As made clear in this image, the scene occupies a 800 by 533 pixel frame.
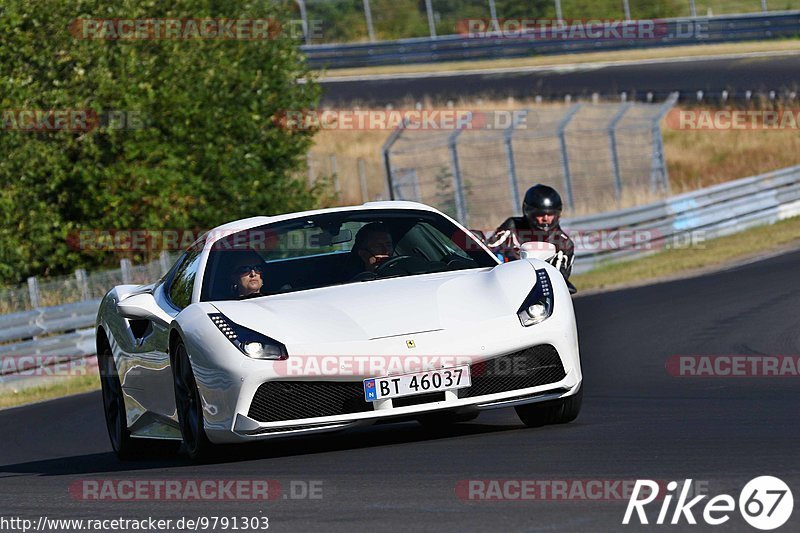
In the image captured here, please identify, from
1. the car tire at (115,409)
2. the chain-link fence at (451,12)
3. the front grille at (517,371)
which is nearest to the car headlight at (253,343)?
the front grille at (517,371)

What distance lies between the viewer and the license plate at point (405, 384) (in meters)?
7.66

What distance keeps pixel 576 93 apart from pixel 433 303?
3497 centimetres

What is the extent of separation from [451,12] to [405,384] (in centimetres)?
4405

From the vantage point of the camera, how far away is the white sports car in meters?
7.67

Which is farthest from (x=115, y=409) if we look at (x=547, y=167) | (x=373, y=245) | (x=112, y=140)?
(x=547, y=167)

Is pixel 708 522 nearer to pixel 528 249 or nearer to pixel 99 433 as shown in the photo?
pixel 528 249

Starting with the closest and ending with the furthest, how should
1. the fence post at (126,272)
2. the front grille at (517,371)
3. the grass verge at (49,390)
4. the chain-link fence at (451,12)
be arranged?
the front grille at (517,371), the grass verge at (49,390), the fence post at (126,272), the chain-link fence at (451,12)

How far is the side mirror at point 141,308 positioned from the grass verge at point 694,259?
524 inches

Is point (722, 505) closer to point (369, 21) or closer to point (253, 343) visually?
point (253, 343)

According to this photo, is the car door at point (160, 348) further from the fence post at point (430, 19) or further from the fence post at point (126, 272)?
the fence post at point (430, 19)

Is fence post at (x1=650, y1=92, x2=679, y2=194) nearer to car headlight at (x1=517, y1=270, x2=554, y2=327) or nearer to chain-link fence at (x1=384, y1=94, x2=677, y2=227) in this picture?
chain-link fence at (x1=384, y1=94, x2=677, y2=227)

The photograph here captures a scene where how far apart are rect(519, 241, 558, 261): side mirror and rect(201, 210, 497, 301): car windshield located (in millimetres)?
197

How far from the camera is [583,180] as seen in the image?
3034cm

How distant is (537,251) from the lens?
891 cm
